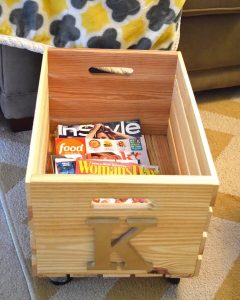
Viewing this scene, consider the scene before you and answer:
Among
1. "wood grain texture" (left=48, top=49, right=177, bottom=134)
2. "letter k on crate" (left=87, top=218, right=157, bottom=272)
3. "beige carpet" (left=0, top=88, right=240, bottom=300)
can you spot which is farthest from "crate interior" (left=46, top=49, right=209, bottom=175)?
"letter k on crate" (left=87, top=218, right=157, bottom=272)

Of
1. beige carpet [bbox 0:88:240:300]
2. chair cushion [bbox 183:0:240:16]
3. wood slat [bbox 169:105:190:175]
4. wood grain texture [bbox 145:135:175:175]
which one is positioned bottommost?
beige carpet [bbox 0:88:240:300]

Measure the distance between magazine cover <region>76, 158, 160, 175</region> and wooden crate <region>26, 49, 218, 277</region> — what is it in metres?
0.07

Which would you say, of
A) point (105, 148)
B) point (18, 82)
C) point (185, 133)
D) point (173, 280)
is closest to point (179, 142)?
point (185, 133)

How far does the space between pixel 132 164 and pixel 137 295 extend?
27cm

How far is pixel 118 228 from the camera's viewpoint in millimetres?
700

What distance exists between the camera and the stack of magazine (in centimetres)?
90

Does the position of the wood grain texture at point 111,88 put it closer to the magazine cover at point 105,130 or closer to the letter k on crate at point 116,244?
the magazine cover at point 105,130

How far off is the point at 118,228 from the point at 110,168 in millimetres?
220

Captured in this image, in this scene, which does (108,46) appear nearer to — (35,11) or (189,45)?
(35,11)

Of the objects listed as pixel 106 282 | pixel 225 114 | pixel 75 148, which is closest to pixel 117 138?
pixel 75 148

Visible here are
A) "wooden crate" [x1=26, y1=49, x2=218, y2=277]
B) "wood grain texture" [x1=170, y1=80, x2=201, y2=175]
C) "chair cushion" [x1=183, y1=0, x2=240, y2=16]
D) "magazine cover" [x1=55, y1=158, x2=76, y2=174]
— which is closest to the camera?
"wooden crate" [x1=26, y1=49, x2=218, y2=277]

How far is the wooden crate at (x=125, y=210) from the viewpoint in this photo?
2.13 ft

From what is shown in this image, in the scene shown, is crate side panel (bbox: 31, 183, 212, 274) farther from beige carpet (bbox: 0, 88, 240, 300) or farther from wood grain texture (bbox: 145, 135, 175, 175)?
wood grain texture (bbox: 145, 135, 175, 175)

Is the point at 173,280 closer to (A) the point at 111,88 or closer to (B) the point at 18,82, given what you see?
(A) the point at 111,88
